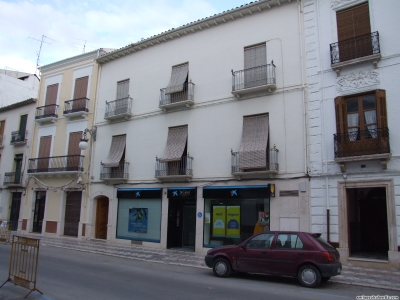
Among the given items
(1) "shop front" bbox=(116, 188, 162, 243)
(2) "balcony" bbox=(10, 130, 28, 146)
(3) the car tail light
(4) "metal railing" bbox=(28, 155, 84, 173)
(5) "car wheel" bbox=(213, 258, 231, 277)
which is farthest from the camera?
(2) "balcony" bbox=(10, 130, 28, 146)

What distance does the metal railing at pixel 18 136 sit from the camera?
Result: 2480 centimetres

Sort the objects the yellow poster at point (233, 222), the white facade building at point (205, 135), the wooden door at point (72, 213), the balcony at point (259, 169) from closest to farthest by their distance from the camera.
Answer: the balcony at point (259, 169) < the white facade building at point (205, 135) < the yellow poster at point (233, 222) < the wooden door at point (72, 213)

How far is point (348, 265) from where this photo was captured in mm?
11984

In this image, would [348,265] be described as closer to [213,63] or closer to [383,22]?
[383,22]

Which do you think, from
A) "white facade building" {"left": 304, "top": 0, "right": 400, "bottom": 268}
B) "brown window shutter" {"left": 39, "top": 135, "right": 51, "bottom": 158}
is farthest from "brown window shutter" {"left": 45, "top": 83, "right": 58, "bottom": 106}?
"white facade building" {"left": 304, "top": 0, "right": 400, "bottom": 268}

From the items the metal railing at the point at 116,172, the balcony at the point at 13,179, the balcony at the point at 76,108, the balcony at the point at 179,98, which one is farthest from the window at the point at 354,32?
the balcony at the point at 13,179

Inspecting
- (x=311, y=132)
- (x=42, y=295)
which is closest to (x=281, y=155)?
(x=311, y=132)

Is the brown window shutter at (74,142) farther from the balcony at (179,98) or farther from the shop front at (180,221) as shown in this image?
the shop front at (180,221)

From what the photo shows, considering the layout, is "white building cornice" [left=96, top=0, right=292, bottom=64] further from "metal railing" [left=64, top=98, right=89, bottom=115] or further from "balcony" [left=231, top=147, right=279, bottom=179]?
"balcony" [left=231, top=147, right=279, bottom=179]

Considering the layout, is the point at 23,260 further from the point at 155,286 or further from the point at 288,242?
the point at 288,242

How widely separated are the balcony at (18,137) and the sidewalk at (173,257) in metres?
8.55

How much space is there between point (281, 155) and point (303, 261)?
587 centimetres

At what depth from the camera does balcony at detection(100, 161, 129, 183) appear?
18.7 metres

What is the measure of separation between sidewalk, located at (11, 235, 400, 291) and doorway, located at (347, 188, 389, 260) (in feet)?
11.6
